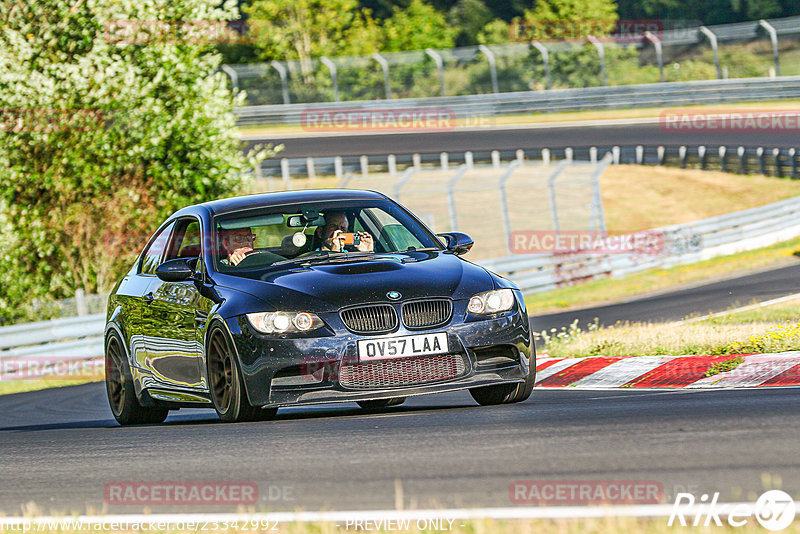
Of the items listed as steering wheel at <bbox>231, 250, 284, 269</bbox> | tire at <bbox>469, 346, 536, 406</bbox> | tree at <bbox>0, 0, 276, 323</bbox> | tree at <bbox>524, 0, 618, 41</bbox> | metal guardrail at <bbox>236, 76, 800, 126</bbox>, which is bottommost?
tree at <bbox>524, 0, 618, 41</bbox>

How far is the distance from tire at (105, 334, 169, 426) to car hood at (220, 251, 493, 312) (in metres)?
1.88

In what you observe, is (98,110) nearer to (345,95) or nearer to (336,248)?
(336,248)

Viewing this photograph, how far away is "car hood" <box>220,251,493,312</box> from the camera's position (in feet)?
25.4

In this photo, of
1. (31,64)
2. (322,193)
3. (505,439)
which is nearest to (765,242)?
(31,64)

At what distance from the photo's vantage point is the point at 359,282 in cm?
787

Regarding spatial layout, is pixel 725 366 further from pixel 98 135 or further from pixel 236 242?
pixel 98 135

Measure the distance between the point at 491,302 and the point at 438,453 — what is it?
2.10m

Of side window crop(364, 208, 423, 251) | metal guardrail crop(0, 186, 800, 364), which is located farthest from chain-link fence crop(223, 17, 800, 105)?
side window crop(364, 208, 423, 251)

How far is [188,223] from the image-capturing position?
9.59 meters

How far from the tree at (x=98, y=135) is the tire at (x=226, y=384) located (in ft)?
48.2

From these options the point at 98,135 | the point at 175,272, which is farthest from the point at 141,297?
the point at 98,135

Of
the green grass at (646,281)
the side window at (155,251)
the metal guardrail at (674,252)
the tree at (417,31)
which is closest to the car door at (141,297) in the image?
the side window at (155,251)

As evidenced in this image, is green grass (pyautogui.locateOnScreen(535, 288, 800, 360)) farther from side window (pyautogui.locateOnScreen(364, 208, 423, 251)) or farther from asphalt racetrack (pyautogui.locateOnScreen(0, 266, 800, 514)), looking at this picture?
side window (pyautogui.locateOnScreen(364, 208, 423, 251))

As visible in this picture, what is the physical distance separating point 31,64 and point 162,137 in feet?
8.72
